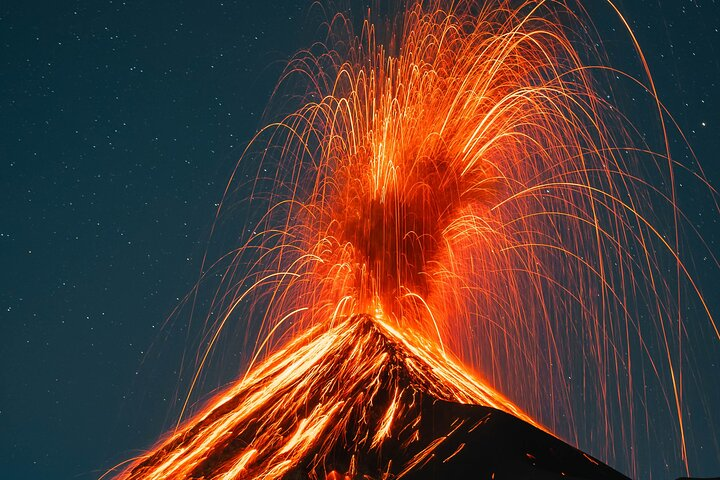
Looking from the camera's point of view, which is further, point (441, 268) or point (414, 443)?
point (441, 268)

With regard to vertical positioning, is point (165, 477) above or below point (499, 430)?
below

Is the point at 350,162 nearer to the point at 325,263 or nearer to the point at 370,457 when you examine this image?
the point at 325,263

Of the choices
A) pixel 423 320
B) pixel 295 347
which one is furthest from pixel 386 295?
pixel 295 347

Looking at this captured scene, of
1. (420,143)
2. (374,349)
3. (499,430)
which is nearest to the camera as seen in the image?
(499,430)

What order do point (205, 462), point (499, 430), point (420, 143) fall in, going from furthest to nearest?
1. point (420, 143)
2. point (205, 462)
3. point (499, 430)

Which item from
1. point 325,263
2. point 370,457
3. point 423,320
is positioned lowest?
point 423,320

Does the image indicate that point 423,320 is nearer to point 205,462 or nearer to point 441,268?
point 441,268

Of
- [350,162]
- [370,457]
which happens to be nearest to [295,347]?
[350,162]
